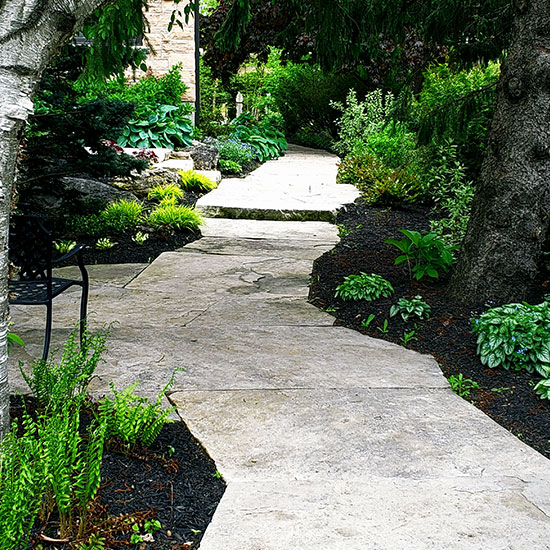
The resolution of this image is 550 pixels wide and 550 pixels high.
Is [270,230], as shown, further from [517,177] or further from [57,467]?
[57,467]

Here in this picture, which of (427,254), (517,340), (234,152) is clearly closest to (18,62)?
(517,340)

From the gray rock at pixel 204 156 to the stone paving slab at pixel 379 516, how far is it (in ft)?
31.4

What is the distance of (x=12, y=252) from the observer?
3.88 metres

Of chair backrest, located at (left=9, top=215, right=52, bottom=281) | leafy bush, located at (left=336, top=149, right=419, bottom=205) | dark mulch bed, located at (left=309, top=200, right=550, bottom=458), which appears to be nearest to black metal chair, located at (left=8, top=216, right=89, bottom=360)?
chair backrest, located at (left=9, top=215, right=52, bottom=281)

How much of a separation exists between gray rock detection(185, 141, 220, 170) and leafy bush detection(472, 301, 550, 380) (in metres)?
8.35

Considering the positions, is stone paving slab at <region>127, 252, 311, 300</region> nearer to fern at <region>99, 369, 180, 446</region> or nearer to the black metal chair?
the black metal chair

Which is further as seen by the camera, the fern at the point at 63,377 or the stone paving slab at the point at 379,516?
the fern at the point at 63,377

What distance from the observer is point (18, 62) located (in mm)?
2105

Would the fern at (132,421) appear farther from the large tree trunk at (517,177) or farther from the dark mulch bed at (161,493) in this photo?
the large tree trunk at (517,177)

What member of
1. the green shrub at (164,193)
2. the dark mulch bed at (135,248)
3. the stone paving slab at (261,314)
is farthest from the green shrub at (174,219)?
the stone paving slab at (261,314)

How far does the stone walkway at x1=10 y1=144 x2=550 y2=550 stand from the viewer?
93.3 inches

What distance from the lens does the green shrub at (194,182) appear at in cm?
1031

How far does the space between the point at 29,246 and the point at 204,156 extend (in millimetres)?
8188

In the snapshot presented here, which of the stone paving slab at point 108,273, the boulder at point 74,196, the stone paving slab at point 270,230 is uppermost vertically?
the boulder at point 74,196
